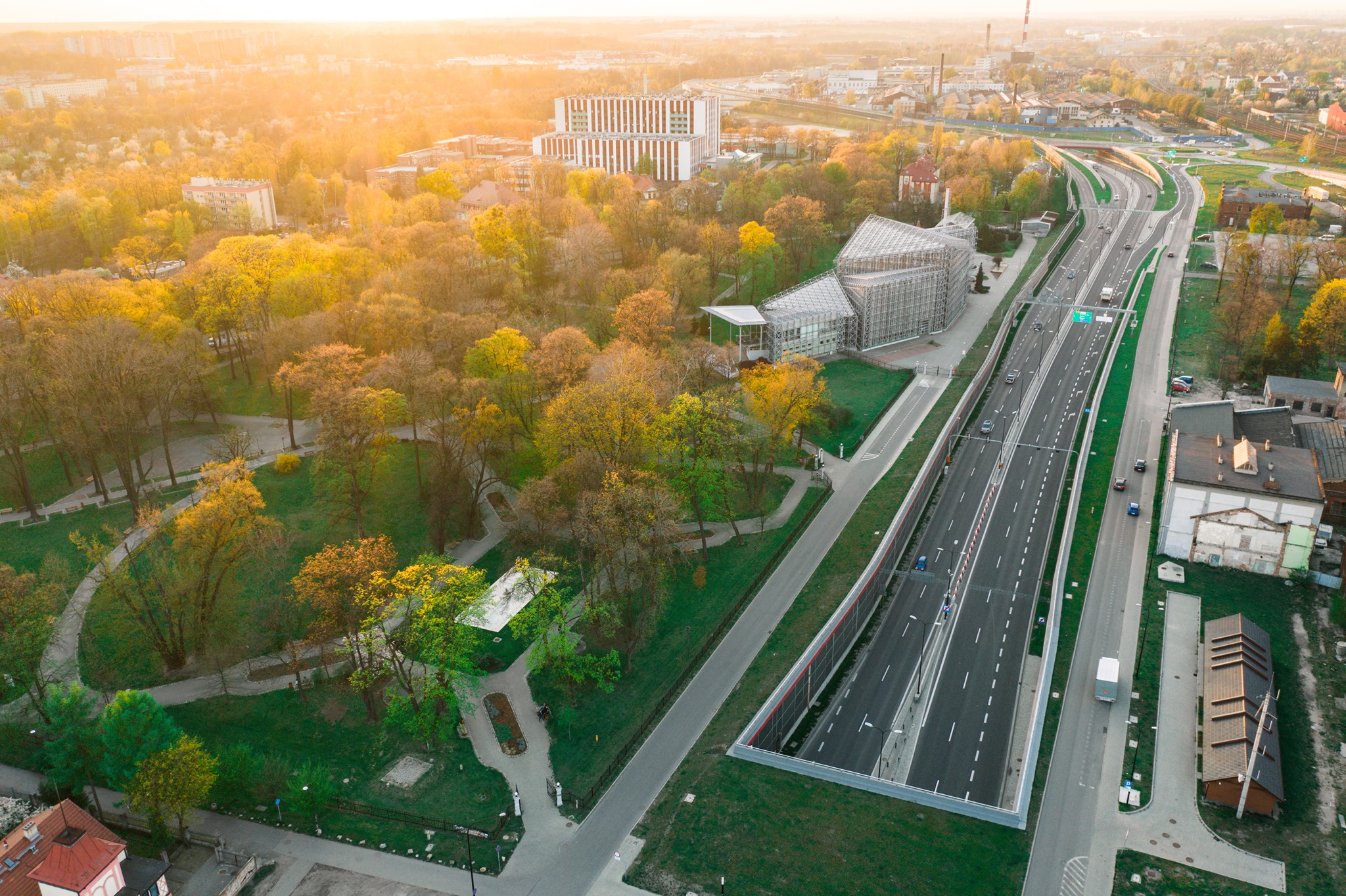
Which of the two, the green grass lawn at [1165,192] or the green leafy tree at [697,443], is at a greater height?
the green grass lawn at [1165,192]

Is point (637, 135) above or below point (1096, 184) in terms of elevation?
above

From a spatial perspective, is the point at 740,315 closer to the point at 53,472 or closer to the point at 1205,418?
the point at 1205,418

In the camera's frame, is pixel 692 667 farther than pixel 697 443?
No

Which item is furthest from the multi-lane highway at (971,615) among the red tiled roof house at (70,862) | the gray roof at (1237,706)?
the red tiled roof house at (70,862)

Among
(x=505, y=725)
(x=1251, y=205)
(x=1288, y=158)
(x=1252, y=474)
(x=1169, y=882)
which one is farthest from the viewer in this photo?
(x=1288, y=158)

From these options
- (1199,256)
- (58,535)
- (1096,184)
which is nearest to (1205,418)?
(1199,256)

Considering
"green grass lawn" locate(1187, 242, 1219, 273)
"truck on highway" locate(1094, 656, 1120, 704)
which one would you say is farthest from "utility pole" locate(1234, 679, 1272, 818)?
"green grass lawn" locate(1187, 242, 1219, 273)

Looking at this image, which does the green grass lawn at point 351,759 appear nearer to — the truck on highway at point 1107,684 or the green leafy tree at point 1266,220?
the truck on highway at point 1107,684
